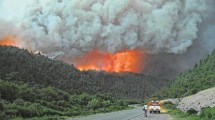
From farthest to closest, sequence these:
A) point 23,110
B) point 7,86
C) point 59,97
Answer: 1. point 59,97
2. point 7,86
3. point 23,110

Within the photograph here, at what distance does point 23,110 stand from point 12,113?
16.6ft

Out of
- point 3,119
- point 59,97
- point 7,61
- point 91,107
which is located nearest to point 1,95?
point 3,119

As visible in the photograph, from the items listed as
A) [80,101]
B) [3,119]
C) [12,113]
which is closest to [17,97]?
[12,113]

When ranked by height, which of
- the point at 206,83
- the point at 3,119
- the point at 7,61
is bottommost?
the point at 3,119

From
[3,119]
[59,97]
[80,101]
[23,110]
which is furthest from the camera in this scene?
[80,101]

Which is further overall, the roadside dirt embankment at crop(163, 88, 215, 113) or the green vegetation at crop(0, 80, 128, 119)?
the roadside dirt embankment at crop(163, 88, 215, 113)

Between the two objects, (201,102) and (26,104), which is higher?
(26,104)

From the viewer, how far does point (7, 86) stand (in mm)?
94750

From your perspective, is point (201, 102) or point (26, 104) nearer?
point (26, 104)

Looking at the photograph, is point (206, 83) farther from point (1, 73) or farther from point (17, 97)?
point (17, 97)

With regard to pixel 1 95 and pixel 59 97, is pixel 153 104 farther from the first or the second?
pixel 59 97

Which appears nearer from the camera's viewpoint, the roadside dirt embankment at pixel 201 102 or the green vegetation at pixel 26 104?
the green vegetation at pixel 26 104

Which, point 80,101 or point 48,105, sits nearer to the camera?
point 48,105

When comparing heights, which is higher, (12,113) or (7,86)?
(7,86)
